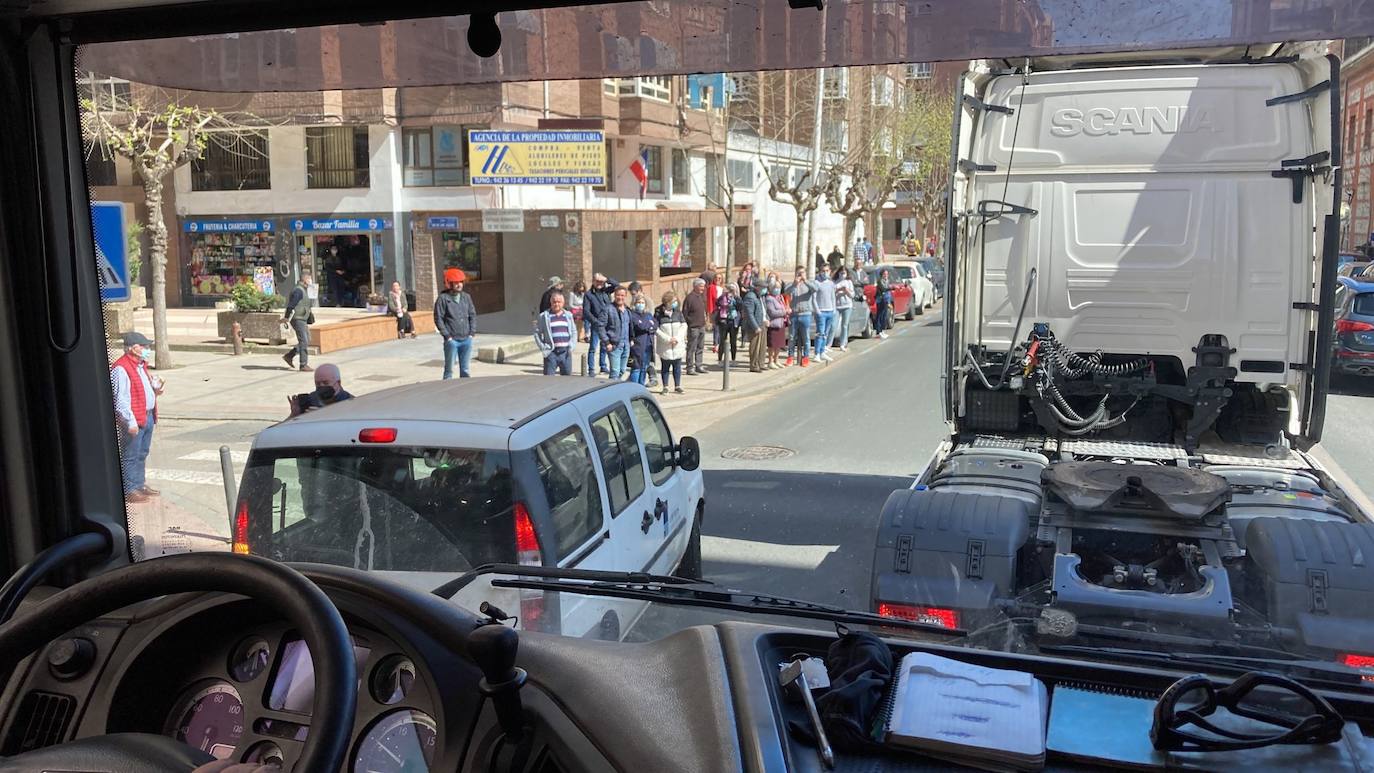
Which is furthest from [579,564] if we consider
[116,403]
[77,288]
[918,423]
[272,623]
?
[918,423]

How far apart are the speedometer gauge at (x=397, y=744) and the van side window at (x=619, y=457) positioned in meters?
3.49

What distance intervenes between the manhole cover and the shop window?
18.3 m

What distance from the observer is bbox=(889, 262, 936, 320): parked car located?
3070 centimetres

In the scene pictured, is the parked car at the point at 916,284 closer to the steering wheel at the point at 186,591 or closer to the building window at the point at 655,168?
the building window at the point at 655,168

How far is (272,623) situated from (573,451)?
317cm

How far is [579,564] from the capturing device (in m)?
5.00

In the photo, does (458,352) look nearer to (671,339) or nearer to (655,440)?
(671,339)

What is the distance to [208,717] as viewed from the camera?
2.14 metres

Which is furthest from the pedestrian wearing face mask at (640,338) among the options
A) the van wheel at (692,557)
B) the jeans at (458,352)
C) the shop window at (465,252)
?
the shop window at (465,252)

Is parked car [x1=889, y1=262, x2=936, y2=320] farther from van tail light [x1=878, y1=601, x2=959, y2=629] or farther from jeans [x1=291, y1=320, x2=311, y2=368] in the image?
van tail light [x1=878, y1=601, x2=959, y2=629]

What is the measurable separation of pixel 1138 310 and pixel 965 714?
613 centimetres

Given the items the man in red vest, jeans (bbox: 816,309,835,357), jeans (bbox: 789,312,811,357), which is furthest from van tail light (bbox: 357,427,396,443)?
jeans (bbox: 816,309,835,357)

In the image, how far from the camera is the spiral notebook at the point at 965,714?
1842 millimetres

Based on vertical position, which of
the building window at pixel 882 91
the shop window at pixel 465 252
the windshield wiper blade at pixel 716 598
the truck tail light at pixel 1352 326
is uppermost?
the building window at pixel 882 91
